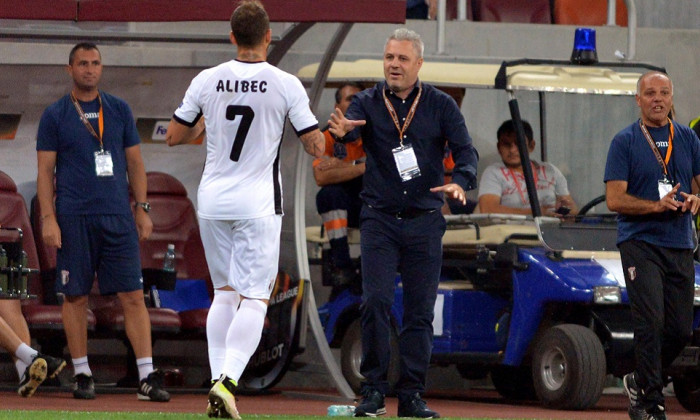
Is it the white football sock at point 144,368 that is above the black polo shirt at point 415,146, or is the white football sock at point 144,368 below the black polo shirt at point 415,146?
below

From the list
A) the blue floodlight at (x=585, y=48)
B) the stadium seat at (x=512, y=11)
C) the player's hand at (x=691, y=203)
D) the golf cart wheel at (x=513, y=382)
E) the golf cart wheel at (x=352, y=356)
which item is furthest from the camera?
the stadium seat at (x=512, y=11)

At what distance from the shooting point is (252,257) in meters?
7.66

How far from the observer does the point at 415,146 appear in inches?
323

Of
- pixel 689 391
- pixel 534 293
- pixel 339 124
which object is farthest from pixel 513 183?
pixel 339 124

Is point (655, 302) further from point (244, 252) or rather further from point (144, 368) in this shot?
point (144, 368)

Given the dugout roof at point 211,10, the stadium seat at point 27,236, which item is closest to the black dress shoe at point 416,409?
the dugout roof at point 211,10

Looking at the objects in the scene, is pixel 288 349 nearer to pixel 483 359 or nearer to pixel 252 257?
pixel 483 359

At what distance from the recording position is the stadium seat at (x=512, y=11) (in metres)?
14.2

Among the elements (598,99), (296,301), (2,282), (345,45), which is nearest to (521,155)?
(598,99)

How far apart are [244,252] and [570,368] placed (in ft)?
9.72

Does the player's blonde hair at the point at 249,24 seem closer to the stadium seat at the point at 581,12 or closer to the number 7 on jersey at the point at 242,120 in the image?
the number 7 on jersey at the point at 242,120

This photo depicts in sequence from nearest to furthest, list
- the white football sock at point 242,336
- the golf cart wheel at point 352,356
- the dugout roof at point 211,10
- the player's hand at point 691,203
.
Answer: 1. the white football sock at point 242,336
2. the player's hand at point 691,203
3. the dugout roof at point 211,10
4. the golf cart wheel at point 352,356

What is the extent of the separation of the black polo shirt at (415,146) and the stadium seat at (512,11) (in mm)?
6078

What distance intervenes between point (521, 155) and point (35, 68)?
3.83m
